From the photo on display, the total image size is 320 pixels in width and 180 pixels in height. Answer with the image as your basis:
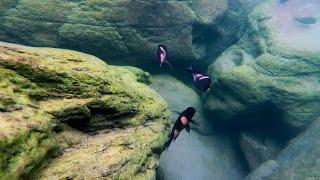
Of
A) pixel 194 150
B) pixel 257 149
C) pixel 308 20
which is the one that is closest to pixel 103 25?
pixel 194 150

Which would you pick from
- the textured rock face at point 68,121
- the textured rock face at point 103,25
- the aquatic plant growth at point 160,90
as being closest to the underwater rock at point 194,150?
the aquatic plant growth at point 160,90

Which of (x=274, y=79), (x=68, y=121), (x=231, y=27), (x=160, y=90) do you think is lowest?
(x=160, y=90)

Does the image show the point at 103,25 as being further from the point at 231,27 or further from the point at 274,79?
the point at 231,27

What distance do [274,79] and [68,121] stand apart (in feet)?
15.4

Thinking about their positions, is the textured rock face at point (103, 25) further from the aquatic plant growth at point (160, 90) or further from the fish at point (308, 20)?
the fish at point (308, 20)

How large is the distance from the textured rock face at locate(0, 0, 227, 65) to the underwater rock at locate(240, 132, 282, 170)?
2774mm

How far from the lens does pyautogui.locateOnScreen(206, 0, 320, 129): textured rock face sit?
6.41m

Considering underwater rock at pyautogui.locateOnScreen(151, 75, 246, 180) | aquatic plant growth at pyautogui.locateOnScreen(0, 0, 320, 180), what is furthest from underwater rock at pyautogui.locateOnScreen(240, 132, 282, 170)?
underwater rock at pyautogui.locateOnScreen(151, 75, 246, 180)

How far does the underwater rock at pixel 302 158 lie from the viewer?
507cm

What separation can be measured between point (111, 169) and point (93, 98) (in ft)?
2.62

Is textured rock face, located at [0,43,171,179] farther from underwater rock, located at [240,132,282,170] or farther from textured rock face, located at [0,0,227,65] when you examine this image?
underwater rock, located at [240,132,282,170]

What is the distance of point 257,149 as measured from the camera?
7.03m

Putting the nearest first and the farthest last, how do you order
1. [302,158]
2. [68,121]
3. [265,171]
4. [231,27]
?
[68,121] < [302,158] < [265,171] < [231,27]

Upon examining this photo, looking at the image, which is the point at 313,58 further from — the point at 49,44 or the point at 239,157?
the point at 49,44
